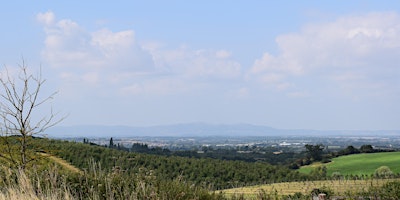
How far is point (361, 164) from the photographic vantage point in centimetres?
5253

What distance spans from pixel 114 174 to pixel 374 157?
2125 inches

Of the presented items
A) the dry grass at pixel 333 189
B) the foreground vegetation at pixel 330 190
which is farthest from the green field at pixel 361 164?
the foreground vegetation at pixel 330 190

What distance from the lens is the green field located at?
1891 inches

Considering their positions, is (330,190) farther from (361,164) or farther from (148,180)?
(361,164)

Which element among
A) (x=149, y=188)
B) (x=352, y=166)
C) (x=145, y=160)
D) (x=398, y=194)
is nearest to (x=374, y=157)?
(x=352, y=166)

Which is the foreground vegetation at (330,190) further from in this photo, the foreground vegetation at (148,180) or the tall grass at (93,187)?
the tall grass at (93,187)

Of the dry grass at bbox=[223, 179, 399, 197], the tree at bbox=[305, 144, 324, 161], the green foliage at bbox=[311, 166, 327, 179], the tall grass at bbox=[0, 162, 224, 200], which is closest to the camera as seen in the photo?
the tall grass at bbox=[0, 162, 224, 200]

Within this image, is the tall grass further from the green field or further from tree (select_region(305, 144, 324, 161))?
tree (select_region(305, 144, 324, 161))

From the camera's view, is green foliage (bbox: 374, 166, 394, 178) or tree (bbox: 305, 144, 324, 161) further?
tree (bbox: 305, 144, 324, 161)

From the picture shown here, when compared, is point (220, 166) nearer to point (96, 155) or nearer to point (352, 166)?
point (96, 155)

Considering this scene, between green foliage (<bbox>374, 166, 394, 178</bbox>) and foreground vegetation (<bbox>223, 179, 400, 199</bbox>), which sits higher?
foreground vegetation (<bbox>223, 179, 400, 199</bbox>)

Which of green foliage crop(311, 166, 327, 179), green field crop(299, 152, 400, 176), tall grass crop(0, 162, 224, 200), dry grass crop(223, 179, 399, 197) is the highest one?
tall grass crop(0, 162, 224, 200)

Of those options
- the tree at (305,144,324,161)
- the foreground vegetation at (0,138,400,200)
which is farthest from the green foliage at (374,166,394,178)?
the tree at (305,144,324,161)

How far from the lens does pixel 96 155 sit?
36781 mm
